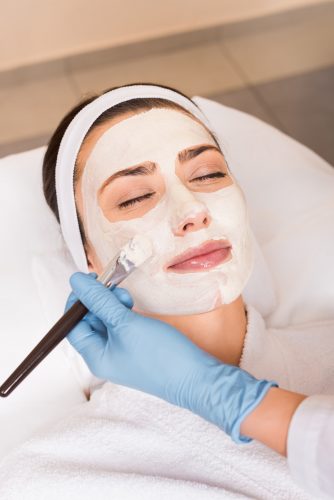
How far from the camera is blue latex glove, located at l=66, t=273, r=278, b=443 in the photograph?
3.86 ft

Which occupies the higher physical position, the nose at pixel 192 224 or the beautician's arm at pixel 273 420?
the nose at pixel 192 224

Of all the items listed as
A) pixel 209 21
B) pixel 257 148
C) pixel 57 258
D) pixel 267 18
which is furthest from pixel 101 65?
pixel 57 258

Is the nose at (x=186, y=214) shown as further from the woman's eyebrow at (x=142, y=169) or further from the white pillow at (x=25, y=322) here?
the white pillow at (x=25, y=322)

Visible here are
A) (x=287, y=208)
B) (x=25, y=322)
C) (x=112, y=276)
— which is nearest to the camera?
(x=112, y=276)

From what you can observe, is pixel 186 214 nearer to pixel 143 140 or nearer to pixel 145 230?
pixel 145 230

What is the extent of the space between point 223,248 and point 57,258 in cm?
49

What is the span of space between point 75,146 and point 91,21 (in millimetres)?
1534

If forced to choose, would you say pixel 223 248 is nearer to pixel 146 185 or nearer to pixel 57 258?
pixel 146 185

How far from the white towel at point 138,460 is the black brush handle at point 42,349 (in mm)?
234

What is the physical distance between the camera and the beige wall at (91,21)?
2740 millimetres

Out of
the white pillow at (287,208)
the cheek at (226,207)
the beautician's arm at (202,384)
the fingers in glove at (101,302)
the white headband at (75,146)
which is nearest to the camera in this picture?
the beautician's arm at (202,384)

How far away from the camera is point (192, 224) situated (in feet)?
4.39

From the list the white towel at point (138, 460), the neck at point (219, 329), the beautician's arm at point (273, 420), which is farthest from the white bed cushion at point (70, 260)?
the beautician's arm at point (273, 420)

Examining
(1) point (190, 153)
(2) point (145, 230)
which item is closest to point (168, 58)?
(1) point (190, 153)
